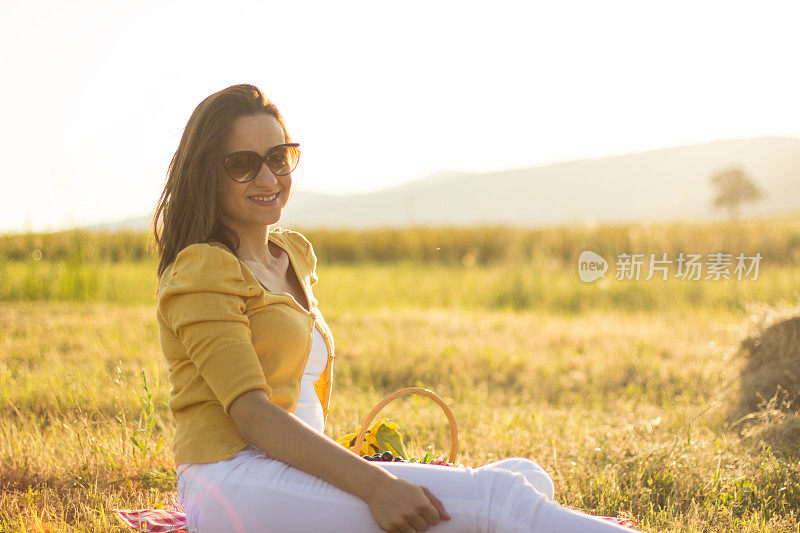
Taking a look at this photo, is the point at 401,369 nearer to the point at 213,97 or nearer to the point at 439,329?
the point at 439,329

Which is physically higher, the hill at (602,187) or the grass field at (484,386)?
the hill at (602,187)

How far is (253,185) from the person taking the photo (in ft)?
7.41

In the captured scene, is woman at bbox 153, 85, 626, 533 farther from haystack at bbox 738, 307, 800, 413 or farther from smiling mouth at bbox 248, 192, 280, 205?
haystack at bbox 738, 307, 800, 413

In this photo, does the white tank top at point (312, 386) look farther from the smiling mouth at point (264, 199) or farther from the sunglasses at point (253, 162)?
the sunglasses at point (253, 162)

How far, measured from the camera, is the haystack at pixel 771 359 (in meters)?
3.94

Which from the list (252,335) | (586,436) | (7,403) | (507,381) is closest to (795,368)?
(586,436)

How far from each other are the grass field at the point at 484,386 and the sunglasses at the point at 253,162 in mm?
1442

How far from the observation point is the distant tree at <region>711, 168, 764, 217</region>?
72.1m

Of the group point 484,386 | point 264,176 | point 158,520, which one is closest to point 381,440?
point 158,520

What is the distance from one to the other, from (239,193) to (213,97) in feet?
1.01

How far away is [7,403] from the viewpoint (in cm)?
427

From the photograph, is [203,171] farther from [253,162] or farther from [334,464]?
[334,464]

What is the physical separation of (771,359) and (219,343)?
11.2 feet

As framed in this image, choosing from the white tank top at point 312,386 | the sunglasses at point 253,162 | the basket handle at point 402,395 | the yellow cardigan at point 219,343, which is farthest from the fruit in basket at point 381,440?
the sunglasses at point 253,162
